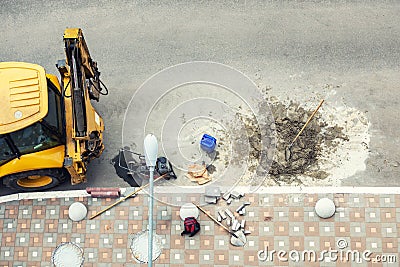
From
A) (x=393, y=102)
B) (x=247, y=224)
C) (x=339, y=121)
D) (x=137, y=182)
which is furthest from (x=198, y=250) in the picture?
(x=393, y=102)

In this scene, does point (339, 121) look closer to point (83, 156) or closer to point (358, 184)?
point (358, 184)

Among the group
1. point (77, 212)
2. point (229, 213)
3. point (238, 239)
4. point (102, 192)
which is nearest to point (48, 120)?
point (102, 192)

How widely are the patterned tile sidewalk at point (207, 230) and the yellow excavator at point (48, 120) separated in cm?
92

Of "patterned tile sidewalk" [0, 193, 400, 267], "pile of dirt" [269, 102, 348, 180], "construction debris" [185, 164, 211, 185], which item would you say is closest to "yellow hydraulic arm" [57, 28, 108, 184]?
"patterned tile sidewalk" [0, 193, 400, 267]

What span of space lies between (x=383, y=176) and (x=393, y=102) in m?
1.78

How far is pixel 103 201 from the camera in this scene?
40.4 ft

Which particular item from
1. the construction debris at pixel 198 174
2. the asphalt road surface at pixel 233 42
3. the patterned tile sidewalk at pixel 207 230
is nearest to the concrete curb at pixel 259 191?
the patterned tile sidewalk at pixel 207 230

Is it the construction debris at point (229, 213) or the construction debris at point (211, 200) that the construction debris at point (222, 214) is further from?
the construction debris at point (211, 200)

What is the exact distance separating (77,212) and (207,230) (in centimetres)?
277

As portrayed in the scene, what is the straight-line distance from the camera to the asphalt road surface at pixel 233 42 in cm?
1322

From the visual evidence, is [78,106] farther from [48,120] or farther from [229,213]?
[229,213]

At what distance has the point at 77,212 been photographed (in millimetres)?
12086

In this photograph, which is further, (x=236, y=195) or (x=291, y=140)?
(x=291, y=140)

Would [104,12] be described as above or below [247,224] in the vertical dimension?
above
